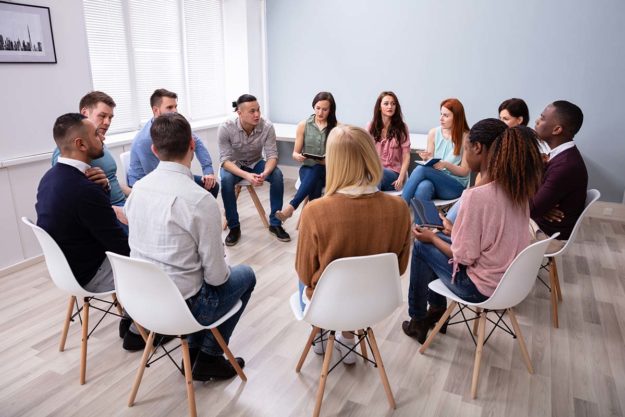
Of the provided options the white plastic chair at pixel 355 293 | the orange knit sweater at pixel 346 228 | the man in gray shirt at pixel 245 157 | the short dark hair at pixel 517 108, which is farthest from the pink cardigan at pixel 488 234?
the man in gray shirt at pixel 245 157

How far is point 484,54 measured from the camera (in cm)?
473

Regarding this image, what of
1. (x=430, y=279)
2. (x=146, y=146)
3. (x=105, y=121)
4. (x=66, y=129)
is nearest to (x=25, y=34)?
(x=105, y=121)

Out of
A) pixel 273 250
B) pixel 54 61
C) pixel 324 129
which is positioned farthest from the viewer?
pixel 324 129

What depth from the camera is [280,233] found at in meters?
4.12

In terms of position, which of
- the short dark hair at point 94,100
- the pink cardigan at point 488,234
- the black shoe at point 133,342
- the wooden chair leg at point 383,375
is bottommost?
the black shoe at point 133,342

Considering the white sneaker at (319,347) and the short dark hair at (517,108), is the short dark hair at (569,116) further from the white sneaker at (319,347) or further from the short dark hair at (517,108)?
the white sneaker at (319,347)

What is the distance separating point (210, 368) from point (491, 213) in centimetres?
151

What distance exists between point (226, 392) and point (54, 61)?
288cm

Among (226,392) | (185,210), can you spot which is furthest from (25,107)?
(226,392)

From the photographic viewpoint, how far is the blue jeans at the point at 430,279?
2141mm

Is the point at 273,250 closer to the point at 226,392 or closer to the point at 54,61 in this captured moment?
the point at 226,392

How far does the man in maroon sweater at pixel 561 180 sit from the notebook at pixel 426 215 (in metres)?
0.61

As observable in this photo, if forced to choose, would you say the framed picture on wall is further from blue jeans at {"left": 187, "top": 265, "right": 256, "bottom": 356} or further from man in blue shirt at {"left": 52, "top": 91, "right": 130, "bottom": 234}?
blue jeans at {"left": 187, "top": 265, "right": 256, "bottom": 356}

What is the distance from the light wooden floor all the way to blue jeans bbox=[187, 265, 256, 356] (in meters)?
0.20
